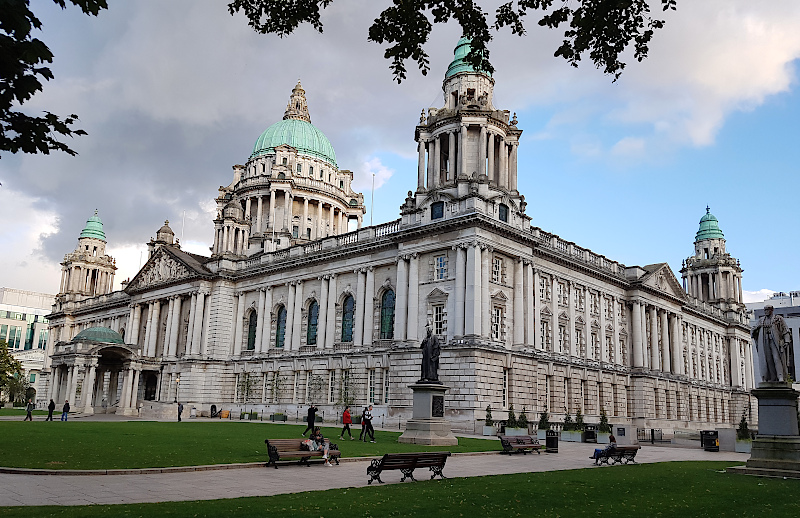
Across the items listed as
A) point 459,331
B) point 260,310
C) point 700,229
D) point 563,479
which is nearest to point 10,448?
point 563,479

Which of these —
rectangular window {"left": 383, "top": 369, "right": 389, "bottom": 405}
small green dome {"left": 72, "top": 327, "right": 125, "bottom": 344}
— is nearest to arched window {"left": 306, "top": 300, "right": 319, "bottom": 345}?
rectangular window {"left": 383, "top": 369, "right": 389, "bottom": 405}

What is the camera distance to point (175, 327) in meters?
70.8

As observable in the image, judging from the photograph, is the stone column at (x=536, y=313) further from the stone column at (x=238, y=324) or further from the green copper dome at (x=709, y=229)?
the green copper dome at (x=709, y=229)

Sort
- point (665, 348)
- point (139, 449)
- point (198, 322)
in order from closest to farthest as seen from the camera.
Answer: point (139, 449)
point (198, 322)
point (665, 348)

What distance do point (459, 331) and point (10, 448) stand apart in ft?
93.8

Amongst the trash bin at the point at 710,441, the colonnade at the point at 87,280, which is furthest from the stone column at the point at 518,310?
the colonnade at the point at 87,280

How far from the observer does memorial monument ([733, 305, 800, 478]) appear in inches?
839

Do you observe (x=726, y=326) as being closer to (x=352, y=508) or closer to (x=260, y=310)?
(x=260, y=310)

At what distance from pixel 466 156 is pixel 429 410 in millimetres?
26510

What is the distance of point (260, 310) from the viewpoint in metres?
65.9

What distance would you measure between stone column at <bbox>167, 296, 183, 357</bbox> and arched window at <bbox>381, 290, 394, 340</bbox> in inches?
1073

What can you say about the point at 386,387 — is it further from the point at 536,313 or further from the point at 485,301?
the point at 536,313

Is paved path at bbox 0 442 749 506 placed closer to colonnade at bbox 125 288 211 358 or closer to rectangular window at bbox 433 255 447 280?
rectangular window at bbox 433 255 447 280

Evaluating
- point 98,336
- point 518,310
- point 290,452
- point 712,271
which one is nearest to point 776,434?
point 290,452
